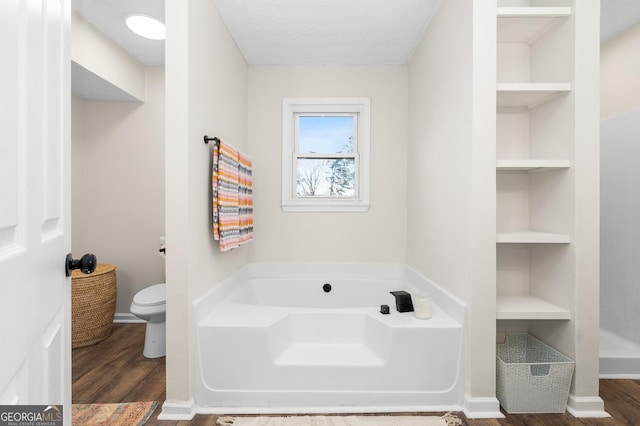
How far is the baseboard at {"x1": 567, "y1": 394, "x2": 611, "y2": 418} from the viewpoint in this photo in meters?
1.78

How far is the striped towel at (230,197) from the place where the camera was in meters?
Answer: 2.06

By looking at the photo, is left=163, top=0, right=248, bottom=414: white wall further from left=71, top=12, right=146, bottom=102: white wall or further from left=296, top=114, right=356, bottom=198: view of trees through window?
left=296, top=114, right=356, bottom=198: view of trees through window

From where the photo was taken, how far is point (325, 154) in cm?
314

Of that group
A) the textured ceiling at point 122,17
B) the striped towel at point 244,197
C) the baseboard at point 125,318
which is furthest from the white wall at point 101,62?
the baseboard at point 125,318

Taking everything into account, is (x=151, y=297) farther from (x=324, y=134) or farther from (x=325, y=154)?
(x=324, y=134)

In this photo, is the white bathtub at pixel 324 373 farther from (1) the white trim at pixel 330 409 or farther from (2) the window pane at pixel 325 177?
(2) the window pane at pixel 325 177

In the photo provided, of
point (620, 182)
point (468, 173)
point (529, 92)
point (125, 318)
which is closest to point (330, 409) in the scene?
point (468, 173)

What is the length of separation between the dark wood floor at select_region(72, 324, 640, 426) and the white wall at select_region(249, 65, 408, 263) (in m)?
1.18

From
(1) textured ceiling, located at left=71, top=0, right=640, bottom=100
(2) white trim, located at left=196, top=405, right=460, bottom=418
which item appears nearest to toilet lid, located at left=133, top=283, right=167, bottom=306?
(2) white trim, located at left=196, top=405, right=460, bottom=418

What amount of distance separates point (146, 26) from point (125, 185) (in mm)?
1403

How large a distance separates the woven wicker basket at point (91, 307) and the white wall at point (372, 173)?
1217 mm

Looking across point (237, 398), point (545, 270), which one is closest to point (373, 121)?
point (545, 270)

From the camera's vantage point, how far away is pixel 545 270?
2029 millimetres

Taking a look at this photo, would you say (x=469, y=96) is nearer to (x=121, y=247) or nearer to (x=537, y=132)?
(x=537, y=132)
